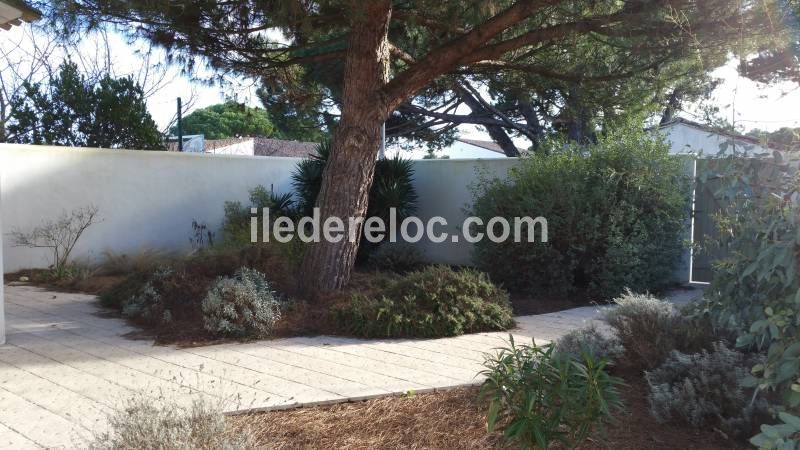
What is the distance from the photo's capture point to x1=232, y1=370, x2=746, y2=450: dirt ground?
343 cm

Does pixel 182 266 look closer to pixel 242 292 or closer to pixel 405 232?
pixel 242 292

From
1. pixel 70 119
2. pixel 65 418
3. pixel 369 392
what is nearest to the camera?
pixel 65 418

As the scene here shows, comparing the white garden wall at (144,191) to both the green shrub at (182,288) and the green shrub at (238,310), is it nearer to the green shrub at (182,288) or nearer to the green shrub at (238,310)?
the green shrub at (182,288)

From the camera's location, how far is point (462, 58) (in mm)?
7023

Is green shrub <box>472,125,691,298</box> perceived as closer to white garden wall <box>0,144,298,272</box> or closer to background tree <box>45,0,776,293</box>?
background tree <box>45,0,776,293</box>

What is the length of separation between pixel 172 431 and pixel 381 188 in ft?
28.4

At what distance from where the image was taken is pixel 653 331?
14.9 ft

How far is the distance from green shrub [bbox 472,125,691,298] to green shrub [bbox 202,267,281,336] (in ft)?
11.7

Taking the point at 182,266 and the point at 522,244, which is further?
the point at 522,244

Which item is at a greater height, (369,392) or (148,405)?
(148,405)

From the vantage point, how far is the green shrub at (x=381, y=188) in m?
11.4

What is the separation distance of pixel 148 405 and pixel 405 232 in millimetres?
9184

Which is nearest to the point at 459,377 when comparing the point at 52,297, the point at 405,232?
the point at 52,297

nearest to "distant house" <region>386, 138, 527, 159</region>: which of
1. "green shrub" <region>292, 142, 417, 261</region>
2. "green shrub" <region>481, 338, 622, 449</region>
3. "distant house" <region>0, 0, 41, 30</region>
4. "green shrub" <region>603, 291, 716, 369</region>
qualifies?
"green shrub" <region>292, 142, 417, 261</region>
